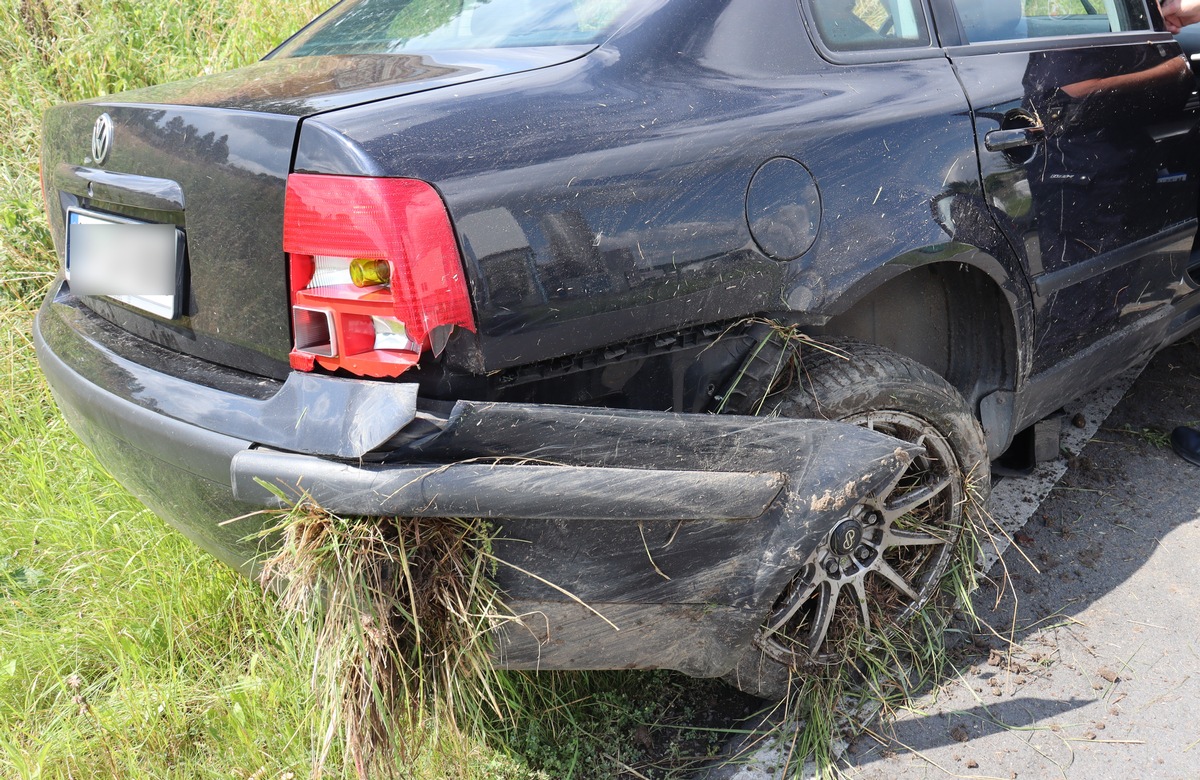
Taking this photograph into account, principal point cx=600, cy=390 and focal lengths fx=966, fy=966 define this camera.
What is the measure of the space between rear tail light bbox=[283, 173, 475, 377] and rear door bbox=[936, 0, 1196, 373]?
1.49 m

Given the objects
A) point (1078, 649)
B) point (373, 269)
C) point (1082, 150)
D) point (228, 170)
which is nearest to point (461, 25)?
point (228, 170)

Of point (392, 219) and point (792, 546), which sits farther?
point (792, 546)

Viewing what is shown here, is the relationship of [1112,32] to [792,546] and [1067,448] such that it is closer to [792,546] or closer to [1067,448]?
[1067,448]

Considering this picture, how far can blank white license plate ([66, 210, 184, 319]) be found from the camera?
A: 2.05 meters

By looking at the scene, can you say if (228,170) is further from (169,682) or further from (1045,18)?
(1045,18)

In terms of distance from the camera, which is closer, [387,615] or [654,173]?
[387,615]

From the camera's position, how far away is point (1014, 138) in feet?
8.16

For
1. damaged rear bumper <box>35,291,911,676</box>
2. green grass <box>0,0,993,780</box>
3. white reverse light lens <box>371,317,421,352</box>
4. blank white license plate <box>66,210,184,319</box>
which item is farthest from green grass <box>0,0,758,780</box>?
blank white license plate <box>66,210,184,319</box>

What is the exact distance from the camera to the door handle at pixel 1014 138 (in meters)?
2.44

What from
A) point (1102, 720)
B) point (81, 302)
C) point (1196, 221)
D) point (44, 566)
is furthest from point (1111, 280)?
point (44, 566)

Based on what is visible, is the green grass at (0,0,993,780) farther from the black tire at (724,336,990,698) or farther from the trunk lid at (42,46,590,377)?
the trunk lid at (42,46,590,377)

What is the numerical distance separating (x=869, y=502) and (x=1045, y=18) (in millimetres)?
1728

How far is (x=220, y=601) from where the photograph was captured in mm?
2734

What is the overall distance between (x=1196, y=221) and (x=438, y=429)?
2871mm
